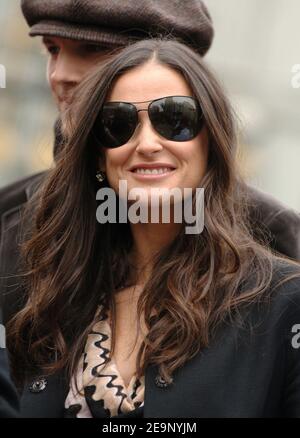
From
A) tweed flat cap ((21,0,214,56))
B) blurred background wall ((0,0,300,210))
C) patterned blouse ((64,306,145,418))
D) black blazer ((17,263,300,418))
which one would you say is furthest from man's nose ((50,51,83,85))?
blurred background wall ((0,0,300,210))

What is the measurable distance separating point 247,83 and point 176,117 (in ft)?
30.1

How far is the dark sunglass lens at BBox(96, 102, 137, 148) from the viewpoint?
10.5 feet

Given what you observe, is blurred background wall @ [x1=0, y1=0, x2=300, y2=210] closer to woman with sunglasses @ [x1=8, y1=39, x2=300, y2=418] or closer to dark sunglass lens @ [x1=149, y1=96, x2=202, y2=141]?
woman with sunglasses @ [x1=8, y1=39, x2=300, y2=418]

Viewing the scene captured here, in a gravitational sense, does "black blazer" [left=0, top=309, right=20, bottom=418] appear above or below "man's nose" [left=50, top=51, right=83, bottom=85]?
below

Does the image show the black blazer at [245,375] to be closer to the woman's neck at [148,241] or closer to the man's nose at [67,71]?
the woman's neck at [148,241]

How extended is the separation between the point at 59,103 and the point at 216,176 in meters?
0.92

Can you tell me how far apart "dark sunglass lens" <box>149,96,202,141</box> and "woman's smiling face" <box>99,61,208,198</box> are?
2cm

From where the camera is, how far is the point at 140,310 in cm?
317

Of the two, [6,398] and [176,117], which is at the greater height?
[176,117]

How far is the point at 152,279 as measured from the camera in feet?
10.5

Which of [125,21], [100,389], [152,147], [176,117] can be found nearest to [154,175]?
[152,147]

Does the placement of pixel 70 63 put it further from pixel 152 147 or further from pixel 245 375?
pixel 245 375
